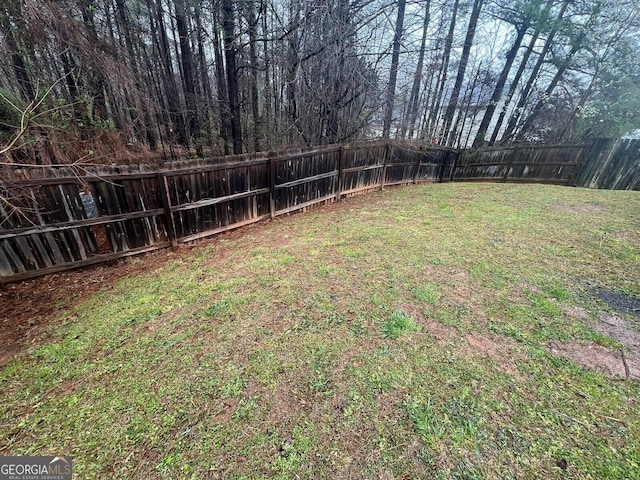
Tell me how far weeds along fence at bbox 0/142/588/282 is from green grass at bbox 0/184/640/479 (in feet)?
2.83

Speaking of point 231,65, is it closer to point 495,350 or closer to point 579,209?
point 495,350

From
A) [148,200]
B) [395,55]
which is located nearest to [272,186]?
[148,200]

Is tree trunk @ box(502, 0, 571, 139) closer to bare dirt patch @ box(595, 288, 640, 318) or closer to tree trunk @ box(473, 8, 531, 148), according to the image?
tree trunk @ box(473, 8, 531, 148)

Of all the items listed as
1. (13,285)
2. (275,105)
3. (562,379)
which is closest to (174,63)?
(275,105)

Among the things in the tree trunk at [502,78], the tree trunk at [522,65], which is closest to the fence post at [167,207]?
the tree trunk at [502,78]

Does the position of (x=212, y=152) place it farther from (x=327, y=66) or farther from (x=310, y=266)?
(x=310, y=266)

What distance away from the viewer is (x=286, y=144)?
8805 mm

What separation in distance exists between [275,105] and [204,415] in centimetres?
990

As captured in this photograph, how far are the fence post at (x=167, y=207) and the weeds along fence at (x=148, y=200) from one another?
0.01 metres

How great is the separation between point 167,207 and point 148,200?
278 millimetres

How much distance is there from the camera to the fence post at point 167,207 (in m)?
4.06

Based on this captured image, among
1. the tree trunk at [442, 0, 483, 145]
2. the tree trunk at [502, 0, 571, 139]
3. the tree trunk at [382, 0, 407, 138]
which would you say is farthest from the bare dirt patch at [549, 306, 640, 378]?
the tree trunk at [502, 0, 571, 139]

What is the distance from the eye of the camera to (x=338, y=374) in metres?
2.10

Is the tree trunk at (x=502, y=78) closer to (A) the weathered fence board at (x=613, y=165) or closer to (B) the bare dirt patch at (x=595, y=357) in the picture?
(A) the weathered fence board at (x=613, y=165)
